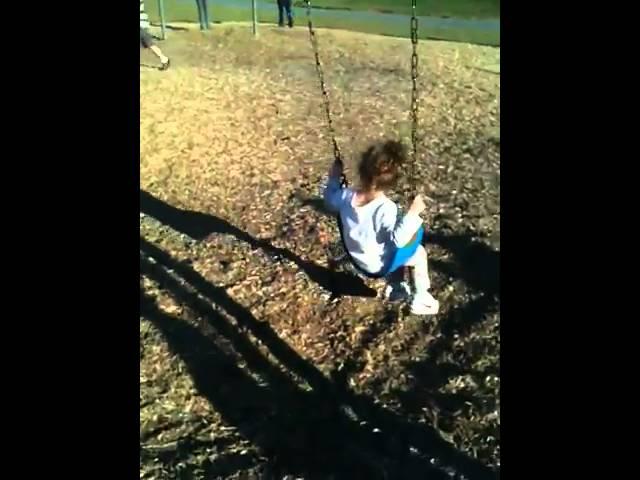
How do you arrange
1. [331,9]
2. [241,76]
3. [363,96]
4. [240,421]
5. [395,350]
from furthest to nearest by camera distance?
1. [241,76]
2. [363,96]
3. [331,9]
4. [395,350]
5. [240,421]

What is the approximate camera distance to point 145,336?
6.93ft

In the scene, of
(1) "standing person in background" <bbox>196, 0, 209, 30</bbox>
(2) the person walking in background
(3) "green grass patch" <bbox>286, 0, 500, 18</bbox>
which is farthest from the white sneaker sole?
(1) "standing person in background" <bbox>196, 0, 209, 30</bbox>

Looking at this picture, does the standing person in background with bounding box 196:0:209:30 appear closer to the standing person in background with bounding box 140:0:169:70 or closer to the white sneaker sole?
the standing person in background with bounding box 140:0:169:70

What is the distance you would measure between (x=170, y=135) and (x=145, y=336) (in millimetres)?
978

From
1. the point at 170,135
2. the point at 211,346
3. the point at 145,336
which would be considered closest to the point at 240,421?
the point at 211,346

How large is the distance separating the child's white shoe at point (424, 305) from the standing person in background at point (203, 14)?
4.49ft

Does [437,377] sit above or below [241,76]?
below

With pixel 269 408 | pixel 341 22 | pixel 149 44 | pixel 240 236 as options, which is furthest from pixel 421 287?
pixel 149 44

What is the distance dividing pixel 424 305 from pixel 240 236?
698 mm

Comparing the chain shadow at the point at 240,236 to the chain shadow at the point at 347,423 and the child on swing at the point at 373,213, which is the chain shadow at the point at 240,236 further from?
the child on swing at the point at 373,213

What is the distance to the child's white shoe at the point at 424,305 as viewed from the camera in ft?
6.37

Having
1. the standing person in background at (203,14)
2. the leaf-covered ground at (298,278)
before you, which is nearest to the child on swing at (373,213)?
the leaf-covered ground at (298,278)

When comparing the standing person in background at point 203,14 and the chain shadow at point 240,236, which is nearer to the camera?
the chain shadow at point 240,236
